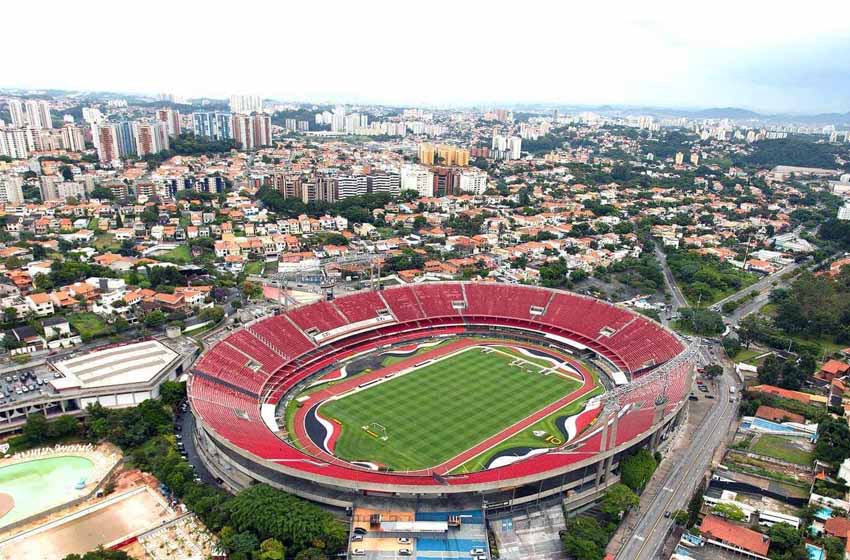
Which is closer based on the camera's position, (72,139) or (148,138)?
(148,138)

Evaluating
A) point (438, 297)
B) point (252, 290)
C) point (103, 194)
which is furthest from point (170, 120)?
point (438, 297)

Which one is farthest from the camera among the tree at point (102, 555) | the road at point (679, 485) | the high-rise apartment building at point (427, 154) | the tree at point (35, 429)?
the high-rise apartment building at point (427, 154)

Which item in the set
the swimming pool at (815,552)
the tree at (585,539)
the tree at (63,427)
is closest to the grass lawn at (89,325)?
the tree at (63,427)

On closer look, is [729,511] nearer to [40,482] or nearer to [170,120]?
[40,482]

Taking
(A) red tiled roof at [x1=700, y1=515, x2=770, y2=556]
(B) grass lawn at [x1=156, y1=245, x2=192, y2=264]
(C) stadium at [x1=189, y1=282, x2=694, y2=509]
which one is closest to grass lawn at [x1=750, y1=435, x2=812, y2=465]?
(C) stadium at [x1=189, y1=282, x2=694, y2=509]

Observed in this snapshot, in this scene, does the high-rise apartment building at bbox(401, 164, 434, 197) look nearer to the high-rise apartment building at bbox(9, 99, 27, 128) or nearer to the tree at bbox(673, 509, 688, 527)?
the tree at bbox(673, 509, 688, 527)

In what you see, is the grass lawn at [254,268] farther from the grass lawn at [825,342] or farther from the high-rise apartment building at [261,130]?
the high-rise apartment building at [261,130]
